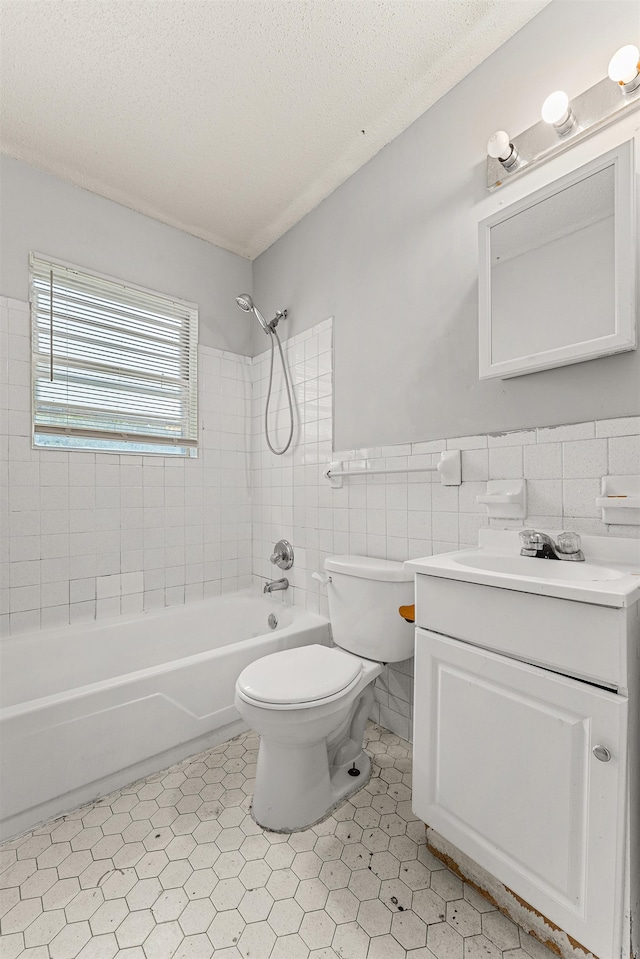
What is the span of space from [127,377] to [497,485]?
1802 mm

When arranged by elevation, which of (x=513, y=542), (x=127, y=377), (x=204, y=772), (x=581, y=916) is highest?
(x=127, y=377)

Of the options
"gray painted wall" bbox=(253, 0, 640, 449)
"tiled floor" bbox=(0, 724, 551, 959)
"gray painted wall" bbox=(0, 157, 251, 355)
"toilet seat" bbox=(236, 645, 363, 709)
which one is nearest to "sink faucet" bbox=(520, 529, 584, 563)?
"gray painted wall" bbox=(253, 0, 640, 449)

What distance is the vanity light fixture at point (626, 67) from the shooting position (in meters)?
1.07

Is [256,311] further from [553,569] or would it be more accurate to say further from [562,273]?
[553,569]

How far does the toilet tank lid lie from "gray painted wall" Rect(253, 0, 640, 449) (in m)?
0.49

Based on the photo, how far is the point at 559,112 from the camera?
1.19 meters

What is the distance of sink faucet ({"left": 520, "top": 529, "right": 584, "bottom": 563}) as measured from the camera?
117 cm

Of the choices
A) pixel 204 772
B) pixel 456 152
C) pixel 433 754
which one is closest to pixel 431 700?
pixel 433 754

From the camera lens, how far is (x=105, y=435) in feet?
6.95

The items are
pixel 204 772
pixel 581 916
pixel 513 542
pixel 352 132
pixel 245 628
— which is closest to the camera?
pixel 581 916

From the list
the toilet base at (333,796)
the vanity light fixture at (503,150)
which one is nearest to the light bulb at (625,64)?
the vanity light fixture at (503,150)

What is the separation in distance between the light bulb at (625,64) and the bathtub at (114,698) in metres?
2.03

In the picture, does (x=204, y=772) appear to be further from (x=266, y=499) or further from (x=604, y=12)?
(x=604, y=12)

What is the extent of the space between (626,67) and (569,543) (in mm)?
1180
